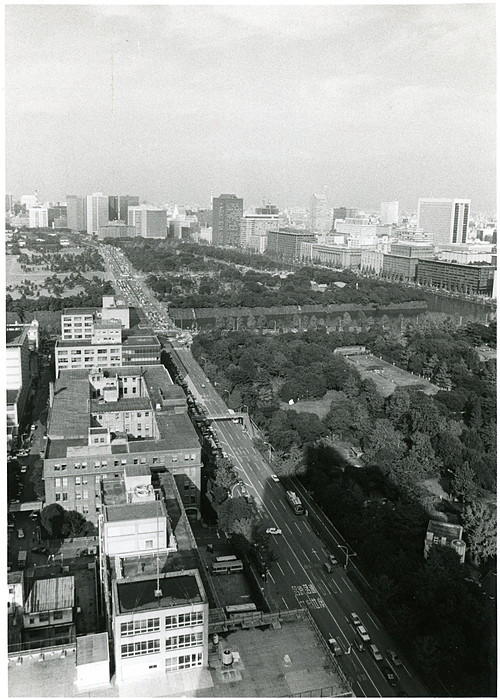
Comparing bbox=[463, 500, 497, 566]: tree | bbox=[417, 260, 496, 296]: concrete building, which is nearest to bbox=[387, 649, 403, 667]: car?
bbox=[463, 500, 497, 566]: tree

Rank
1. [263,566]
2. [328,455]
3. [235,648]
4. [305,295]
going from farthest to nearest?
[305,295], [328,455], [263,566], [235,648]

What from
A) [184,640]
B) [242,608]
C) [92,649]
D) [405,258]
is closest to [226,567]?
[242,608]

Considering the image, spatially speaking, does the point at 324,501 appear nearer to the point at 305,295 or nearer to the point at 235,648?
Answer: the point at 235,648

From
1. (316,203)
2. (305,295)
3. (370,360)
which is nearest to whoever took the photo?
(370,360)

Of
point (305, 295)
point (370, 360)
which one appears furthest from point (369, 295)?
point (370, 360)

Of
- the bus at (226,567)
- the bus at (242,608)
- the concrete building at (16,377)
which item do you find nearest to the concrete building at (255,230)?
the concrete building at (16,377)

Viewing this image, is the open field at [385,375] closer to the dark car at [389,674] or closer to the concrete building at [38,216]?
the dark car at [389,674]
